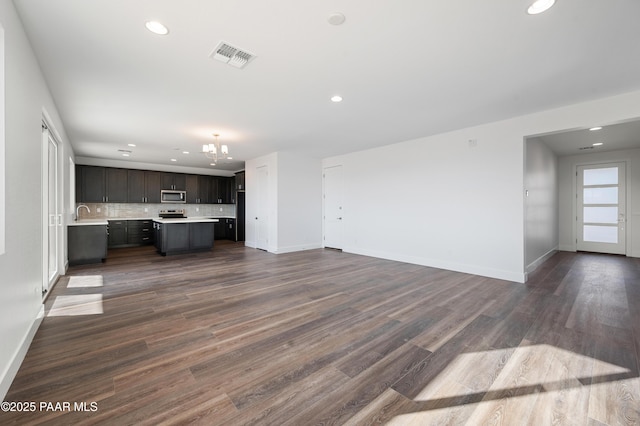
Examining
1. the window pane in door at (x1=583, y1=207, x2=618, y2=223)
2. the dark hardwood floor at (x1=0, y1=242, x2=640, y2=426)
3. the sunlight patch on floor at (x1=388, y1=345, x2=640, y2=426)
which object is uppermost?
the window pane in door at (x1=583, y1=207, x2=618, y2=223)

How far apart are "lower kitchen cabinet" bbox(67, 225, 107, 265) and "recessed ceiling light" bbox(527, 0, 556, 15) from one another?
766cm

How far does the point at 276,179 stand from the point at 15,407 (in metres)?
5.75

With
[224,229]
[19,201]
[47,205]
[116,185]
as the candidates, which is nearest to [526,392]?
[19,201]

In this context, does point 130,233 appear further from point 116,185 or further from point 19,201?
point 19,201

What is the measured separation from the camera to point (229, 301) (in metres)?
3.37

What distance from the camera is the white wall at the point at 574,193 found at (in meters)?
6.31

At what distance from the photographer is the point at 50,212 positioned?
13.0 feet

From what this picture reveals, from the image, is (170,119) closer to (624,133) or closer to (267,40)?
(267,40)

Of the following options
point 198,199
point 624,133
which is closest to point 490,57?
point 624,133

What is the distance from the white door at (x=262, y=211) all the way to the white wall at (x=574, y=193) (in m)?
8.26

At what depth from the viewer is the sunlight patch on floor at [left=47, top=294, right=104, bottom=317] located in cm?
301

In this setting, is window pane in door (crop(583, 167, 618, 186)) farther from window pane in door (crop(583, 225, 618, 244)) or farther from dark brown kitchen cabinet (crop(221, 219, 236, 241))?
dark brown kitchen cabinet (crop(221, 219, 236, 241))

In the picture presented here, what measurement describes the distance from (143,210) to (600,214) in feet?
44.2

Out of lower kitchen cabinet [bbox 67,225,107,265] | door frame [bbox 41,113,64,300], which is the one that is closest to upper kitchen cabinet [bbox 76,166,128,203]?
lower kitchen cabinet [bbox 67,225,107,265]
